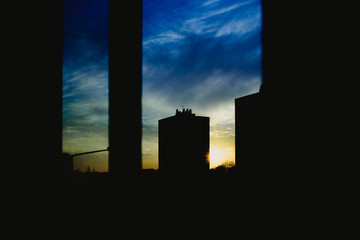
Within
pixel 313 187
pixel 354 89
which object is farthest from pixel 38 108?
pixel 354 89

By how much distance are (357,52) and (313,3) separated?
17.5 inches

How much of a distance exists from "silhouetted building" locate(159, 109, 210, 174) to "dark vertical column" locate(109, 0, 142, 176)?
2561 cm

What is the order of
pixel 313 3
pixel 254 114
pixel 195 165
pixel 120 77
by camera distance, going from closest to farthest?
1. pixel 313 3
2. pixel 120 77
3. pixel 254 114
4. pixel 195 165

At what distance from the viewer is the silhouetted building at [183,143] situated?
28.4m

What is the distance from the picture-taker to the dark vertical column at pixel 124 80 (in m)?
2.29

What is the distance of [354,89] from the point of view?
1.28 meters

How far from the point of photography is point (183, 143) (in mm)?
29578

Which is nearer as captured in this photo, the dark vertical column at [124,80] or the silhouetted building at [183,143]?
the dark vertical column at [124,80]

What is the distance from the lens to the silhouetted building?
28.4m

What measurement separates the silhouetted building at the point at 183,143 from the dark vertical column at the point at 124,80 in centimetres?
2561

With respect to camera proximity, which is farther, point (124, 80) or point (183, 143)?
point (183, 143)

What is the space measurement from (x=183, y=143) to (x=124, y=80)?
90.6 ft

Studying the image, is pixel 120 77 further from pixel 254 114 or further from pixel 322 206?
pixel 254 114

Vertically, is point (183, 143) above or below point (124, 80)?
below
